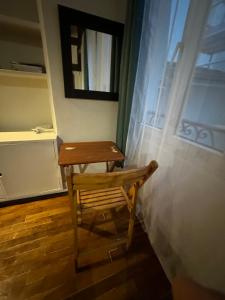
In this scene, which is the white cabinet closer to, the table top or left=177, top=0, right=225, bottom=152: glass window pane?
the table top

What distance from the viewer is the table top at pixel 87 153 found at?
1079 millimetres

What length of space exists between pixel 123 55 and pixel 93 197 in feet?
3.98

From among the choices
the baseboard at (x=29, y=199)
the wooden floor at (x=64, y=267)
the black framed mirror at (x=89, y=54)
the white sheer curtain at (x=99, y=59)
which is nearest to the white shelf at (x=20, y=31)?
the black framed mirror at (x=89, y=54)

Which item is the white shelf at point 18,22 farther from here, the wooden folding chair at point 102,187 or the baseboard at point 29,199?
the baseboard at point 29,199

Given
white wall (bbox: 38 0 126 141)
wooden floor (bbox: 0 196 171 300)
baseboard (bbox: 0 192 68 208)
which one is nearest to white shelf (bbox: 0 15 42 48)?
white wall (bbox: 38 0 126 141)

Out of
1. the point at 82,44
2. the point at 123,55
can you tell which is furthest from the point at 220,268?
the point at 82,44

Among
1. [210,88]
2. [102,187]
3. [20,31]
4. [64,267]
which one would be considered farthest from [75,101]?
[64,267]

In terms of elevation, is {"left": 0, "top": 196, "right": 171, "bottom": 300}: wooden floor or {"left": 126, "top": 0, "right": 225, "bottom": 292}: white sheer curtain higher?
{"left": 126, "top": 0, "right": 225, "bottom": 292}: white sheer curtain

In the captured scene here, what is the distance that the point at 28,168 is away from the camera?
51.4 inches

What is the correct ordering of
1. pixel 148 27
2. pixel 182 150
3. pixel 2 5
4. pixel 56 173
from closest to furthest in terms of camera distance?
pixel 182 150
pixel 148 27
pixel 2 5
pixel 56 173

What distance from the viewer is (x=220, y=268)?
0.61 m

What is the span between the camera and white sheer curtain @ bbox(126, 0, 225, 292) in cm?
58

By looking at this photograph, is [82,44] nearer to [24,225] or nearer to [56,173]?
[56,173]

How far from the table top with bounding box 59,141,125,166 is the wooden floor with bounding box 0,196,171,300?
658 millimetres
